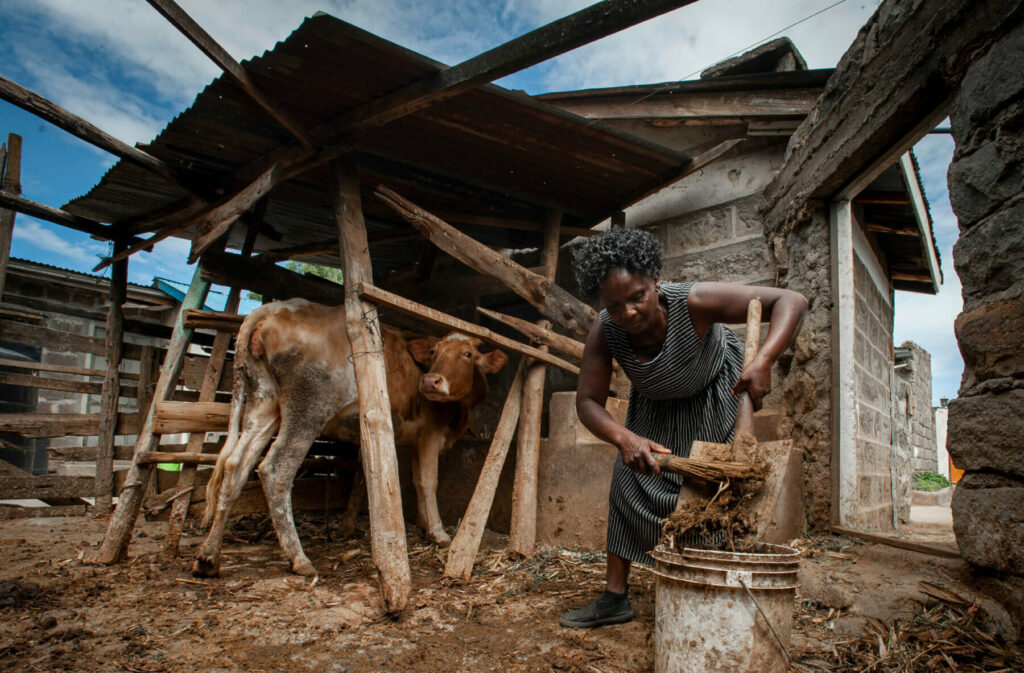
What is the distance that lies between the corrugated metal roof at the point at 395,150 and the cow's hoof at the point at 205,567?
8.56ft

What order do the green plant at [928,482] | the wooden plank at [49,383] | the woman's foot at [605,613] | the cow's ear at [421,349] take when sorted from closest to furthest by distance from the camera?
the woman's foot at [605,613]
the cow's ear at [421,349]
the wooden plank at [49,383]
the green plant at [928,482]

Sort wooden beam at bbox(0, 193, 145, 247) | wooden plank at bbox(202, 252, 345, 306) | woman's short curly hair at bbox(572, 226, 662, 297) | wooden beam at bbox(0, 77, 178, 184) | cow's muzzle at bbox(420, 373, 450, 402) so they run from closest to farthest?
woman's short curly hair at bbox(572, 226, 662, 297) < wooden beam at bbox(0, 77, 178, 184) < cow's muzzle at bbox(420, 373, 450, 402) < wooden plank at bbox(202, 252, 345, 306) < wooden beam at bbox(0, 193, 145, 247)

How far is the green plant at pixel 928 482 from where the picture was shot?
12430mm

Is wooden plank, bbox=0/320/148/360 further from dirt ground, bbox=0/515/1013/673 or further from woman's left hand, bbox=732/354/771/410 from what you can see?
woman's left hand, bbox=732/354/771/410

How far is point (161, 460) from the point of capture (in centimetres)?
411

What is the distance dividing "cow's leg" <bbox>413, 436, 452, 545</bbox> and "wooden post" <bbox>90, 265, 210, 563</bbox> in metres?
2.00

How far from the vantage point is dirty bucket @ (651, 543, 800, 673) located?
186 cm

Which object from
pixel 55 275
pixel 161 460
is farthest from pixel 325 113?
pixel 55 275

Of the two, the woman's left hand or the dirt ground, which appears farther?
the dirt ground

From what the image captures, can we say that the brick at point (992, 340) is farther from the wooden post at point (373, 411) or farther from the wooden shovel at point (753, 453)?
the wooden post at point (373, 411)

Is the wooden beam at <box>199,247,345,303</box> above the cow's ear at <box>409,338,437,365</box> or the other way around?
above

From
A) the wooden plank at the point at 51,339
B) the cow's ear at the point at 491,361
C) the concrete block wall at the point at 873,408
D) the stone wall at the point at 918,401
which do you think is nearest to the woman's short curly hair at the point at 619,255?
the concrete block wall at the point at 873,408

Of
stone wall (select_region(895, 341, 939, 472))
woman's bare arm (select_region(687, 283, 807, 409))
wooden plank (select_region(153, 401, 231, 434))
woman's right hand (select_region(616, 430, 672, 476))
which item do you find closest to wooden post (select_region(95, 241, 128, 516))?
wooden plank (select_region(153, 401, 231, 434))

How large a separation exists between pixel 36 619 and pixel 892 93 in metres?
4.96
